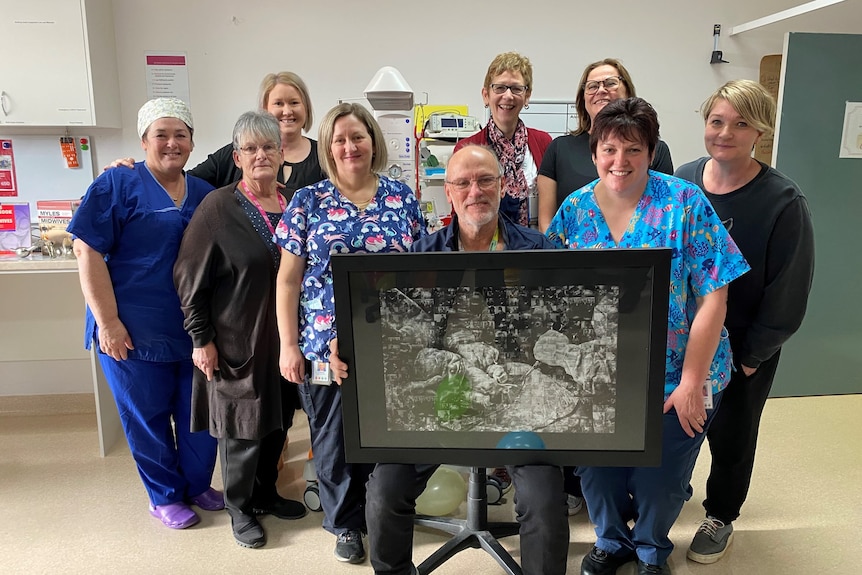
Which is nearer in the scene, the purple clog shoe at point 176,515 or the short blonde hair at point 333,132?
the short blonde hair at point 333,132

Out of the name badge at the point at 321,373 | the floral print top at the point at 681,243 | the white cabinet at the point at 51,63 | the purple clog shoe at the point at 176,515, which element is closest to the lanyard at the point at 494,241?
the floral print top at the point at 681,243

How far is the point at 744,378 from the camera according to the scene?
1.80 meters

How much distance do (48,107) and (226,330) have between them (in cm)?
179

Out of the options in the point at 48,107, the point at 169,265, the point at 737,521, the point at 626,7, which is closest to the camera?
the point at 169,265

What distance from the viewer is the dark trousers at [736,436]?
181cm

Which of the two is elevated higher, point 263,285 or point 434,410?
point 263,285

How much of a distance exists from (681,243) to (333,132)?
1.00 meters

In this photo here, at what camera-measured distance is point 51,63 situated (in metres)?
2.74

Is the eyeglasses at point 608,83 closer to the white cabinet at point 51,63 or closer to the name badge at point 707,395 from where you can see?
the name badge at point 707,395

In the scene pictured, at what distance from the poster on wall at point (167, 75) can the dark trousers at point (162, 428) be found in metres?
1.68

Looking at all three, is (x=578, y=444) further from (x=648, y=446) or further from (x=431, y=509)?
(x=431, y=509)

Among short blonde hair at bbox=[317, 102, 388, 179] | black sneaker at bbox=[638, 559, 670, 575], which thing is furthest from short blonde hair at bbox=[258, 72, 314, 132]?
black sneaker at bbox=[638, 559, 670, 575]

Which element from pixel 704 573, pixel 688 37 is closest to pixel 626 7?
pixel 688 37

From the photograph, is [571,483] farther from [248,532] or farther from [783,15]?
[783,15]
